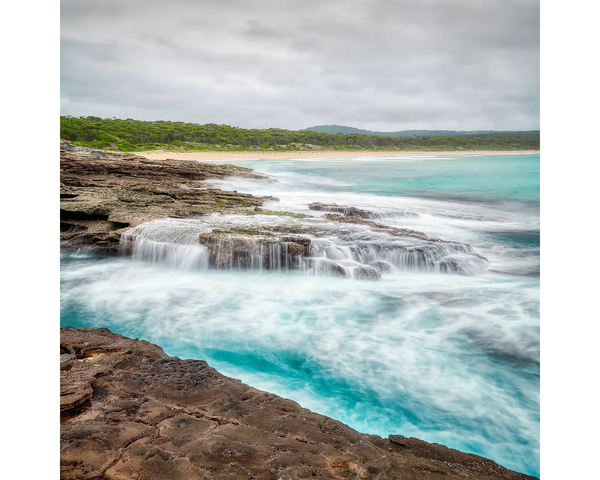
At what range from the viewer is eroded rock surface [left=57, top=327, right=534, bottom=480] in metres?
2.02

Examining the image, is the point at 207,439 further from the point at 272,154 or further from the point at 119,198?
the point at 272,154

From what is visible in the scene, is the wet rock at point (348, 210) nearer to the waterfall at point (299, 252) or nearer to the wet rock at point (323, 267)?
the waterfall at point (299, 252)

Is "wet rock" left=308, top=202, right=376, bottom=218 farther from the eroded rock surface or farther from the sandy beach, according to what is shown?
the sandy beach

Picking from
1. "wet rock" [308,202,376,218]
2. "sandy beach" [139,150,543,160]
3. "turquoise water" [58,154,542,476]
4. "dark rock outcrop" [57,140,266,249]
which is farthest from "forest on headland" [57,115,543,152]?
"turquoise water" [58,154,542,476]

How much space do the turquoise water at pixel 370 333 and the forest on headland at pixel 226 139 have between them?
45.3ft

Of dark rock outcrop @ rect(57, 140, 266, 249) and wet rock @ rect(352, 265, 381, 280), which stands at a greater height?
dark rock outcrop @ rect(57, 140, 266, 249)

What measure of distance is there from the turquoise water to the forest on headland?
1380 centimetres

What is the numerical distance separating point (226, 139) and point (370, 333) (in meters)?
40.4

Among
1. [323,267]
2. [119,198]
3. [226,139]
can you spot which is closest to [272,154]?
[226,139]

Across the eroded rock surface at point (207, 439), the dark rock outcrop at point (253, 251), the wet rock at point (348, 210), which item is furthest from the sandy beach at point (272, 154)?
the eroded rock surface at point (207, 439)

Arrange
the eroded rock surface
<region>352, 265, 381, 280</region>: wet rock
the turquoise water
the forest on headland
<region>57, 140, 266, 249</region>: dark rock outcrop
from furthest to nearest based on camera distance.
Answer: the forest on headland < <region>57, 140, 266, 249</region>: dark rock outcrop < <region>352, 265, 381, 280</region>: wet rock < the turquoise water < the eroded rock surface

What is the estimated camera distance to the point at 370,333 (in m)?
5.34

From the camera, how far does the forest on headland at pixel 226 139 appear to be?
29906 mm
